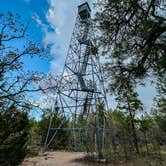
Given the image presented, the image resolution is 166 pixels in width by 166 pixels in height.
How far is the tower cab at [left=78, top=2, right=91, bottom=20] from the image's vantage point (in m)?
19.5

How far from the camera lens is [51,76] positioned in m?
9.08

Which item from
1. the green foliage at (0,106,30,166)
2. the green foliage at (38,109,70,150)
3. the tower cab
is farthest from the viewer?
the green foliage at (38,109,70,150)

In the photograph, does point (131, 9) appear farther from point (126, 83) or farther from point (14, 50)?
point (14, 50)

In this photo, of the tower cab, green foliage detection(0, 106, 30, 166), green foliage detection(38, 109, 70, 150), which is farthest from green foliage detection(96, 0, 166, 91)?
green foliage detection(38, 109, 70, 150)

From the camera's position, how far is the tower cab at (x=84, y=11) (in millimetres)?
19547

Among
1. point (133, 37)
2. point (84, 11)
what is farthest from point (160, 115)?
point (133, 37)

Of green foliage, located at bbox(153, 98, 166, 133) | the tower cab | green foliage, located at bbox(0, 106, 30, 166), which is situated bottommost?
green foliage, located at bbox(0, 106, 30, 166)

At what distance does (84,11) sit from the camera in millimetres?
19656

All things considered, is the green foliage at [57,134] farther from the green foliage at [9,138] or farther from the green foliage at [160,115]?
the green foliage at [9,138]

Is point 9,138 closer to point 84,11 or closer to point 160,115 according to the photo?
point 84,11

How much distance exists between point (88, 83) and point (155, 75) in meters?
7.93

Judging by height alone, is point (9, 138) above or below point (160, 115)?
below

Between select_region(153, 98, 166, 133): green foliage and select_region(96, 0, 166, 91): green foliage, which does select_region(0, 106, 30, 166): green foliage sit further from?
select_region(153, 98, 166, 133): green foliage

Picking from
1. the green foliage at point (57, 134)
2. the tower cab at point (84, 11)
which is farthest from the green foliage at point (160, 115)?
the tower cab at point (84, 11)
